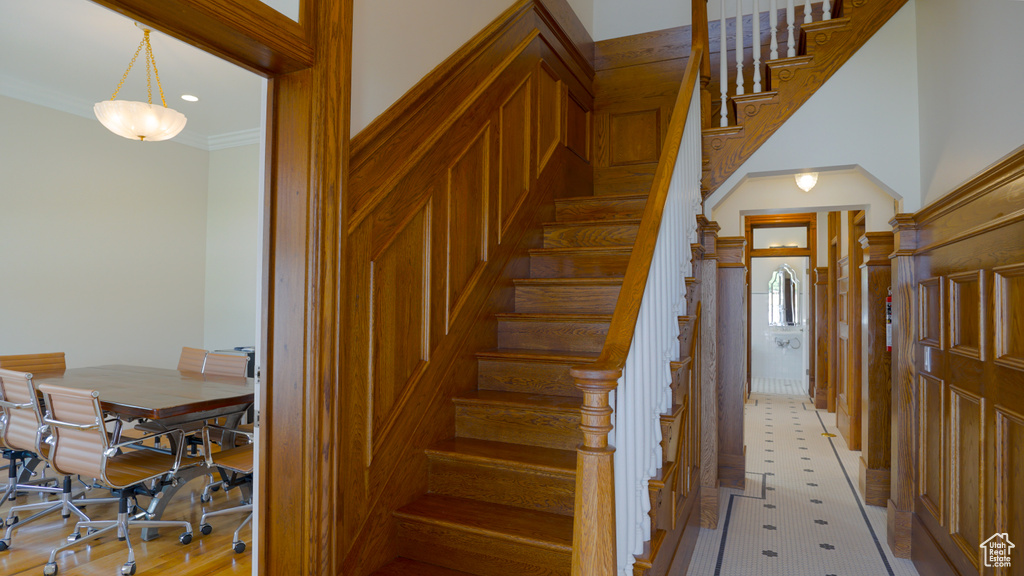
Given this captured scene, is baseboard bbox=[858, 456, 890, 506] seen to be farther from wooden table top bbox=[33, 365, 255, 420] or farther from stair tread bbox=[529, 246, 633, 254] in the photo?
wooden table top bbox=[33, 365, 255, 420]

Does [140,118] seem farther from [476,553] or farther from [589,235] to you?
[476,553]

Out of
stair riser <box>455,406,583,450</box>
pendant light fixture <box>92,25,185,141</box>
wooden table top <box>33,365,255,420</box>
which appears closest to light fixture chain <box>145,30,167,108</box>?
pendant light fixture <box>92,25,185,141</box>

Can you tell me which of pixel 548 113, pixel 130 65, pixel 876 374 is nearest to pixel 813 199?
pixel 876 374

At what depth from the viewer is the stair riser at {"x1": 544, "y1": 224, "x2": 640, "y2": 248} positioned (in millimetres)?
3402

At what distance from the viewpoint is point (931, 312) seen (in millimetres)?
2771

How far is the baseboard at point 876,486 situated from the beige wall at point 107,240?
602 centimetres

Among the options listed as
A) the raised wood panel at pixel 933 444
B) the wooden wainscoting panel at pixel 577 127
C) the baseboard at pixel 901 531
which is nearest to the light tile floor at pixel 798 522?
the baseboard at pixel 901 531

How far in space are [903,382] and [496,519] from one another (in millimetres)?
2376

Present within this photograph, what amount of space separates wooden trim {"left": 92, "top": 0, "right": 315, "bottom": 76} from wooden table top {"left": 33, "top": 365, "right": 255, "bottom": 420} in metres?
2.01

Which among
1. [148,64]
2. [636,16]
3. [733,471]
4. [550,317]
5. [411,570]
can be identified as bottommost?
[733,471]

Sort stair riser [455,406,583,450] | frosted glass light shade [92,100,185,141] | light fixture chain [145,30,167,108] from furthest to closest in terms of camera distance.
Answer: light fixture chain [145,30,167,108] < frosted glass light shade [92,100,185,141] < stair riser [455,406,583,450]

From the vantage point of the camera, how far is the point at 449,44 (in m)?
2.74

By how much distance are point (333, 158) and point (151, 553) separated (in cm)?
248

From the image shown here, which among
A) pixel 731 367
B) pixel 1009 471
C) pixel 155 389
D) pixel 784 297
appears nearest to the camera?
pixel 1009 471
